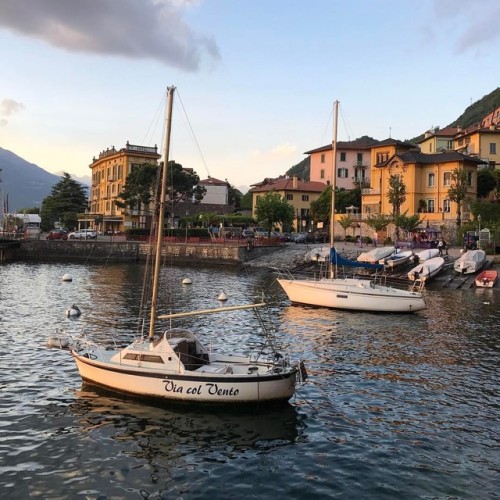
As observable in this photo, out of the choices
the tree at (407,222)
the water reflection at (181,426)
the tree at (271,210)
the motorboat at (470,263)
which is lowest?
the water reflection at (181,426)

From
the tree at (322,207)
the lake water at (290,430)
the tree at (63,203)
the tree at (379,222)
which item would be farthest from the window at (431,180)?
the tree at (63,203)

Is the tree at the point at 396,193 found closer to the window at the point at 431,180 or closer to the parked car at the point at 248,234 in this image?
the window at the point at 431,180

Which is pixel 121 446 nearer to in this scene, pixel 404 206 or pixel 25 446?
pixel 25 446

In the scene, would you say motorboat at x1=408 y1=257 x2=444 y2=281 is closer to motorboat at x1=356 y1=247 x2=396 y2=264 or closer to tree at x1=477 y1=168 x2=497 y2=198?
motorboat at x1=356 y1=247 x2=396 y2=264

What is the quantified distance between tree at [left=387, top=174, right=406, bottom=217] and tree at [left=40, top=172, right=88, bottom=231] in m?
88.5

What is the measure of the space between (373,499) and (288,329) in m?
20.2

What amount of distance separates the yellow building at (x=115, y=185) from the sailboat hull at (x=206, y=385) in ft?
295

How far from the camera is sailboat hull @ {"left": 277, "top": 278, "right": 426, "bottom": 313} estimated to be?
38.2m

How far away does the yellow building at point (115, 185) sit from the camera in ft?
371

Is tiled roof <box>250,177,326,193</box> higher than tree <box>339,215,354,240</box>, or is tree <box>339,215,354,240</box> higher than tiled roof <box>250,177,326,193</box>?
tiled roof <box>250,177,326,193</box>

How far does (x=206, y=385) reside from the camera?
693 inches

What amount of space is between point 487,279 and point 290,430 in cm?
4209

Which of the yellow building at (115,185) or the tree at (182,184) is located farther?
the yellow building at (115,185)

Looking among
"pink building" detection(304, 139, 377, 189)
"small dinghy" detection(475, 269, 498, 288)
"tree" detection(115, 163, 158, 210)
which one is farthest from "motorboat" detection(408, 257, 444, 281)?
"pink building" detection(304, 139, 377, 189)
